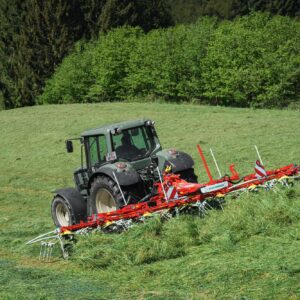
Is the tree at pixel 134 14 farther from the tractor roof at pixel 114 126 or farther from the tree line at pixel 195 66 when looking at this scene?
the tractor roof at pixel 114 126

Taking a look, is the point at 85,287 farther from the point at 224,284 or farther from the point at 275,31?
the point at 275,31

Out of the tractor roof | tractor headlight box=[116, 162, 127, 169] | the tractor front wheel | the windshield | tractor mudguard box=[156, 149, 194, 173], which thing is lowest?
the tractor front wheel

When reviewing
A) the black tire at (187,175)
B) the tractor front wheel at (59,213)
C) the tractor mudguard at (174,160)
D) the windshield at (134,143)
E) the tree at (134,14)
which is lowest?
the tractor front wheel at (59,213)

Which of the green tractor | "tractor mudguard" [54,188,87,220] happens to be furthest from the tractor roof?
"tractor mudguard" [54,188,87,220]

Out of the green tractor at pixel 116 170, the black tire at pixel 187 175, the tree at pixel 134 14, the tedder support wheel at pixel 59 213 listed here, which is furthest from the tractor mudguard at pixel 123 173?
the tree at pixel 134 14

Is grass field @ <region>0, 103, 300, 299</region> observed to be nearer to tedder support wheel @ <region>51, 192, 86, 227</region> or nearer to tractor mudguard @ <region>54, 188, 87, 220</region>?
tedder support wheel @ <region>51, 192, 86, 227</region>

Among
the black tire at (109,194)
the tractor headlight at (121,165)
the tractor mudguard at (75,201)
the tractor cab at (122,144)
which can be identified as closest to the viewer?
the black tire at (109,194)

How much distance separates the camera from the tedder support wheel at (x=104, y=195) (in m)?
9.48

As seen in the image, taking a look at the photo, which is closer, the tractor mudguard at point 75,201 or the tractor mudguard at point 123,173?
the tractor mudguard at point 123,173

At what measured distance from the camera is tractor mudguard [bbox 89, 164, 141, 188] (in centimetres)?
931

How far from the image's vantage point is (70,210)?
10031 mm

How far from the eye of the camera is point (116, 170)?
31.1 ft

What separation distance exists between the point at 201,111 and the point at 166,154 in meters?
17.2

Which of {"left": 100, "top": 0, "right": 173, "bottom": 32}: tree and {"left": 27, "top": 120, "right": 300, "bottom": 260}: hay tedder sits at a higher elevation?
{"left": 100, "top": 0, "right": 173, "bottom": 32}: tree
